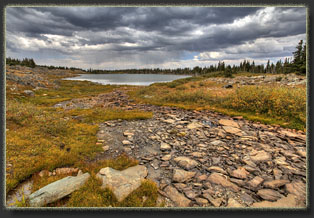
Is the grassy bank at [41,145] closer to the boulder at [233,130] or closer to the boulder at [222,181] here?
the boulder at [222,181]

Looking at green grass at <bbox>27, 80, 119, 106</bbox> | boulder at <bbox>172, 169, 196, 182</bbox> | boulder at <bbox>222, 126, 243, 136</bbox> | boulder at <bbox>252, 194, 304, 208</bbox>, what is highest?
green grass at <bbox>27, 80, 119, 106</bbox>

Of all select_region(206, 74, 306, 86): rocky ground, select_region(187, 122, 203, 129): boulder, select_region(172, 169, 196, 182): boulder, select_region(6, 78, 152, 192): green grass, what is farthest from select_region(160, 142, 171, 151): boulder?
select_region(206, 74, 306, 86): rocky ground

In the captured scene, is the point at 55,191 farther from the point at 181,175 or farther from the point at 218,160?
the point at 218,160

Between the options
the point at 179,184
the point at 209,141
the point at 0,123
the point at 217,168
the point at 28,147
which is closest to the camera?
the point at 0,123

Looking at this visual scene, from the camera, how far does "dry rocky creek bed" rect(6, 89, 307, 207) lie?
11.4ft

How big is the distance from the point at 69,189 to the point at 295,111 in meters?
13.2

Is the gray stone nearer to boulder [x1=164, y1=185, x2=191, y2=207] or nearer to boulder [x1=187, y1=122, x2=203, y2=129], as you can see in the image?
boulder [x1=164, y1=185, x2=191, y2=207]

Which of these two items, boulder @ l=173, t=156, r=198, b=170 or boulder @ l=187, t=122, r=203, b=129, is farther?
boulder @ l=187, t=122, r=203, b=129

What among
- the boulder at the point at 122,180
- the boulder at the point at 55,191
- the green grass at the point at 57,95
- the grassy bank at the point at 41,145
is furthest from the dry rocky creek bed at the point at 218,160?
the green grass at the point at 57,95

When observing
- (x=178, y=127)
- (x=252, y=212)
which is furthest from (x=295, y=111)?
(x=252, y=212)

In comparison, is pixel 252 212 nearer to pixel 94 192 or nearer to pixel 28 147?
pixel 94 192

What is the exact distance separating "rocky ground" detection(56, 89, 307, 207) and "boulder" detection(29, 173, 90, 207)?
6.74 feet

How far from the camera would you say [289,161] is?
16.1ft

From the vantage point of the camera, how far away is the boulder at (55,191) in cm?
304
